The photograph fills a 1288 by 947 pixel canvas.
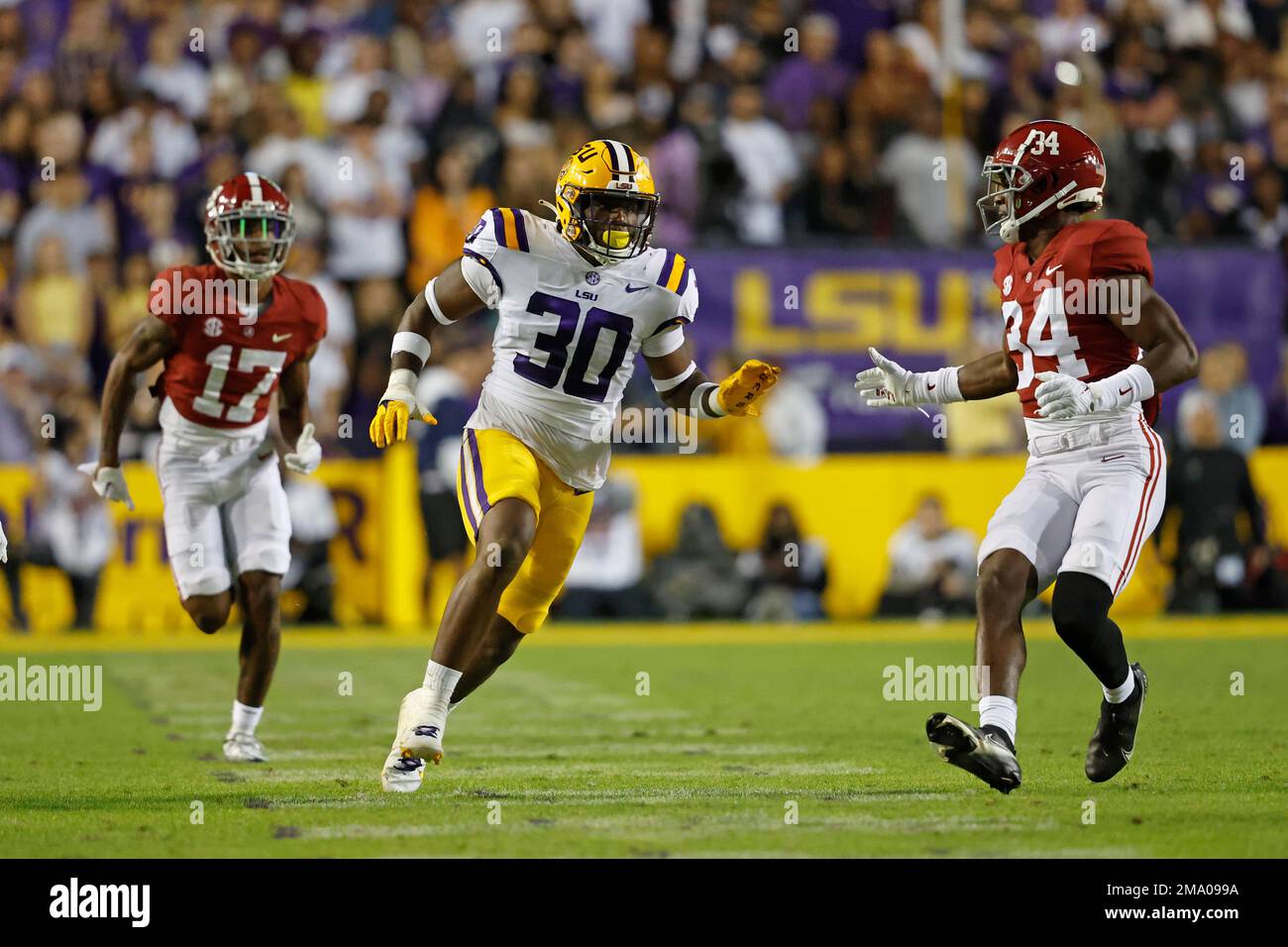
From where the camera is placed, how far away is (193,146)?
1331cm

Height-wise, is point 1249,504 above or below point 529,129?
below

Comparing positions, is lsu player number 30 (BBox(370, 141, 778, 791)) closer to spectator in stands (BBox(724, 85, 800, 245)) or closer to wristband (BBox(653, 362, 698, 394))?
wristband (BBox(653, 362, 698, 394))

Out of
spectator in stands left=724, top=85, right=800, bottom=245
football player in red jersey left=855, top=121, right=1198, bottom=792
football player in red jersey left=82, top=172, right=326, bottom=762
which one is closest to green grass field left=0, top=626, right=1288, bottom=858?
football player in red jersey left=855, top=121, right=1198, bottom=792

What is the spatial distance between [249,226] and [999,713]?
10.6 ft

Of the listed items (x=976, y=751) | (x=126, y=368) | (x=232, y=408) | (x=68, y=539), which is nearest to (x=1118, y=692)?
(x=976, y=751)

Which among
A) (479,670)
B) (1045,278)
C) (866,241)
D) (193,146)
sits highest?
(193,146)

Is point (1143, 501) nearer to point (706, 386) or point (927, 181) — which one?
point (706, 386)

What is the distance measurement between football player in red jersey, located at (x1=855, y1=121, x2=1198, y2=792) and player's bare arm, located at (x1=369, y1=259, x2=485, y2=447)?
132cm

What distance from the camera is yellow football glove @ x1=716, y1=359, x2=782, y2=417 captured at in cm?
590

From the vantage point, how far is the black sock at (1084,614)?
5.43 metres

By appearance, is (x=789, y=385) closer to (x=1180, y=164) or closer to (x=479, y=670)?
(x=1180, y=164)

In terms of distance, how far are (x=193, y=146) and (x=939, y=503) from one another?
5.73 meters

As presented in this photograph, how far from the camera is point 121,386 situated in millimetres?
6934
